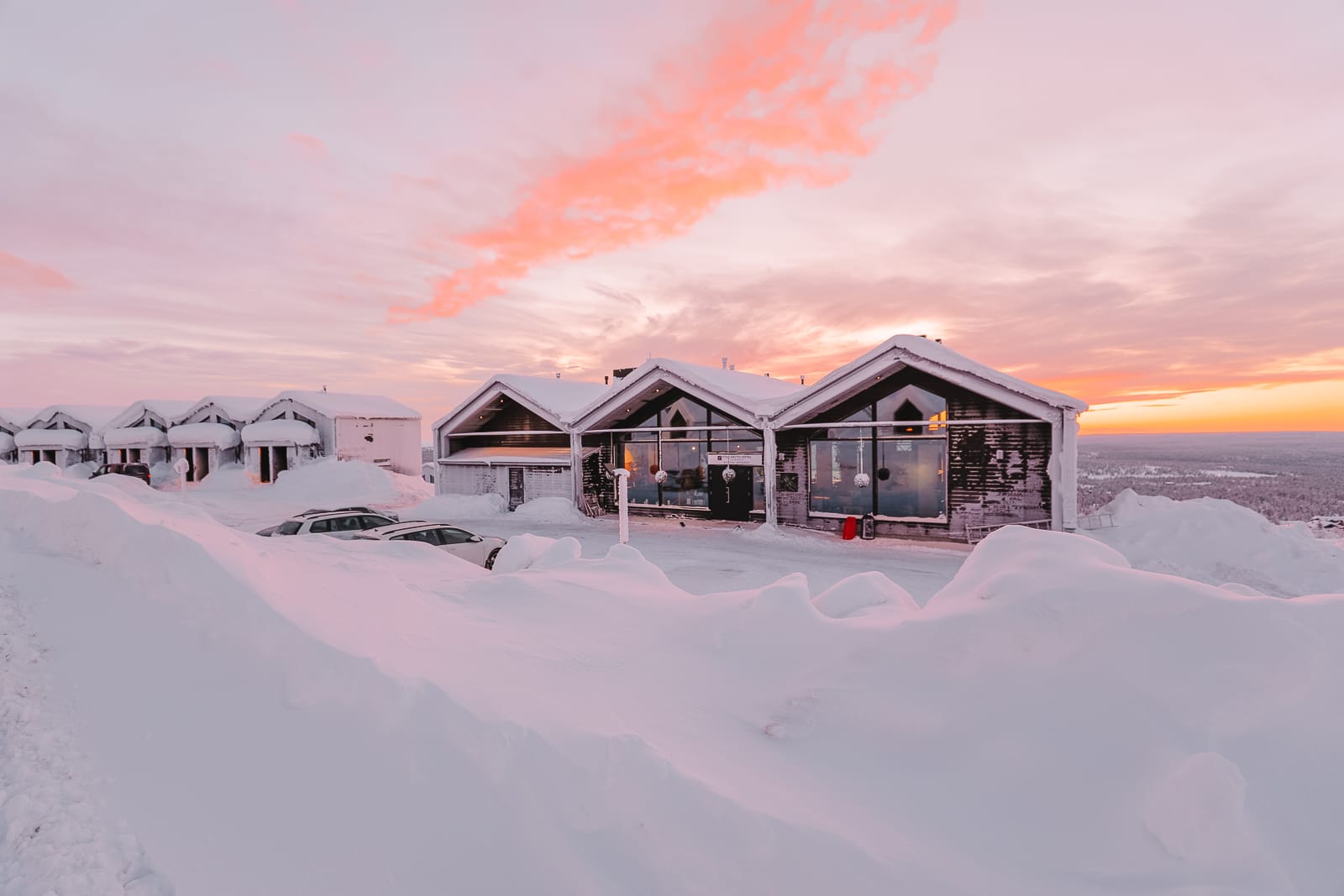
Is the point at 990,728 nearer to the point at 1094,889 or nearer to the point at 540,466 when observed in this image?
the point at 1094,889

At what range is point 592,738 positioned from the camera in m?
3.95

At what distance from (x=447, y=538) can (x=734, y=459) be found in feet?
40.6

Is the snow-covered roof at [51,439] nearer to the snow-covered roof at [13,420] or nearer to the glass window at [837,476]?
the snow-covered roof at [13,420]

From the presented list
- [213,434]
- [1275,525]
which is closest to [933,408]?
[1275,525]

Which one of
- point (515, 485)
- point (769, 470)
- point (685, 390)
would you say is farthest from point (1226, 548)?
point (515, 485)

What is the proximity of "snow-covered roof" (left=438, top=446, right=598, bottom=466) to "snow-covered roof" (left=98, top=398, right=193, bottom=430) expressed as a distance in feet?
80.9

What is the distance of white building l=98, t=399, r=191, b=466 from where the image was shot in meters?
40.7

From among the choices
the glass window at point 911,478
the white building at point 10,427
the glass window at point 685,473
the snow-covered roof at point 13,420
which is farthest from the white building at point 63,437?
the glass window at point 911,478

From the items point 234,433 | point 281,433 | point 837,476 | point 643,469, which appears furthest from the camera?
point 234,433

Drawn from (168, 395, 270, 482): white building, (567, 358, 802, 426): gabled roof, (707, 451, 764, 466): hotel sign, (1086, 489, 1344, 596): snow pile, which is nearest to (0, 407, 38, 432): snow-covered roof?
(168, 395, 270, 482): white building

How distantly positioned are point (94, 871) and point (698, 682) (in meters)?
3.86

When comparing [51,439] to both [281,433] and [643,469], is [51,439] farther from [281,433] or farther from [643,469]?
[643,469]

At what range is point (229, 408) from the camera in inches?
1570

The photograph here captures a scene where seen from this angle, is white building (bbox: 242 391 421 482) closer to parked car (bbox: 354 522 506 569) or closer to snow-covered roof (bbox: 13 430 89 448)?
snow-covered roof (bbox: 13 430 89 448)
